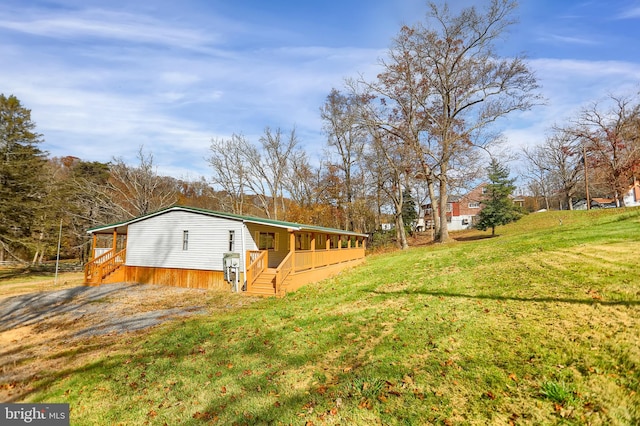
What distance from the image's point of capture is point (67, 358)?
6438 mm

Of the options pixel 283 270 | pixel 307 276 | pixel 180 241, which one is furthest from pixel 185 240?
pixel 307 276

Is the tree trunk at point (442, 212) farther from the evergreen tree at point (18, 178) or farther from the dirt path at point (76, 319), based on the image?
the evergreen tree at point (18, 178)

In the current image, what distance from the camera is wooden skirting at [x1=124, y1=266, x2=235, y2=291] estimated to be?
14.8 m

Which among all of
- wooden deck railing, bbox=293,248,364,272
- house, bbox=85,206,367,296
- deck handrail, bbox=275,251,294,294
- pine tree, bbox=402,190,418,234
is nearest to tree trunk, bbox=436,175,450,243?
wooden deck railing, bbox=293,248,364,272

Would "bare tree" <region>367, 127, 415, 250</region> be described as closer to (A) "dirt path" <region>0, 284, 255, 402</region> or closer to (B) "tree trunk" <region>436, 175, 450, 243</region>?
(B) "tree trunk" <region>436, 175, 450, 243</region>

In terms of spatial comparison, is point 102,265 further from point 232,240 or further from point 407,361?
point 407,361

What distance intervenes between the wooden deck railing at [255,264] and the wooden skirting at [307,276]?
1.70m

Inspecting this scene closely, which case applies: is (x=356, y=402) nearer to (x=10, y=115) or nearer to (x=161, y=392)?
(x=161, y=392)

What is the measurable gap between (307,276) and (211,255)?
5.09 metres

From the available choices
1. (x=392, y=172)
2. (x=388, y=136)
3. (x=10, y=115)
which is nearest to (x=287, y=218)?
(x=392, y=172)

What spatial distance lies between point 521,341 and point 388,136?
22586 millimetres

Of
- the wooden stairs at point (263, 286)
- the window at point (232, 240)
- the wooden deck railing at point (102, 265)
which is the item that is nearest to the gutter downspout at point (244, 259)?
the window at point (232, 240)

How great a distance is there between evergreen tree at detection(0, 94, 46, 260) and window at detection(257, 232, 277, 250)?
56.4 feet

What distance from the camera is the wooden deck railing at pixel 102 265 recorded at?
655 inches
